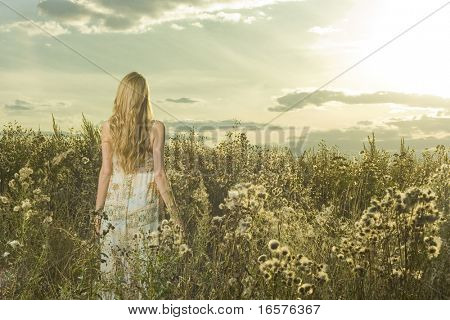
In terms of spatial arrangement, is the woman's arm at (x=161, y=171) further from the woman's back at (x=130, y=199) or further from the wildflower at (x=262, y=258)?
the wildflower at (x=262, y=258)

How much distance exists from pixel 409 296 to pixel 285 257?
1152 millimetres

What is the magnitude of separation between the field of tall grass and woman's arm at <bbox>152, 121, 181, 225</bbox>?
276mm

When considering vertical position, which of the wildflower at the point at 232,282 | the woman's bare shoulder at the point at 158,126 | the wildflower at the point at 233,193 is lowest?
the wildflower at the point at 232,282

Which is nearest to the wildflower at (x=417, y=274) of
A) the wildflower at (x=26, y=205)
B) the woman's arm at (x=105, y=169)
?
the woman's arm at (x=105, y=169)

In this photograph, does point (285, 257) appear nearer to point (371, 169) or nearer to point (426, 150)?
point (371, 169)

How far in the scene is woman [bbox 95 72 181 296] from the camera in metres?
4.80

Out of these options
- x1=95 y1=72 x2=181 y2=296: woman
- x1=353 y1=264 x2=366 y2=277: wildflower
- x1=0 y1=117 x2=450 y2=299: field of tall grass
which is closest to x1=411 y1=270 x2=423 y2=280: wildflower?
x1=0 y1=117 x2=450 y2=299: field of tall grass

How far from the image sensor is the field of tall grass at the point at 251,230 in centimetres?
379

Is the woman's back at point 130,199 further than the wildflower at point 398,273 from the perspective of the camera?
Yes

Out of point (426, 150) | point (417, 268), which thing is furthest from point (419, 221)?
point (426, 150)

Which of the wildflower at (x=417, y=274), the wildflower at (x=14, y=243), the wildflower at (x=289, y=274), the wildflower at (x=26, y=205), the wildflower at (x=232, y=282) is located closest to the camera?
the wildflower at (x=289, y=274)

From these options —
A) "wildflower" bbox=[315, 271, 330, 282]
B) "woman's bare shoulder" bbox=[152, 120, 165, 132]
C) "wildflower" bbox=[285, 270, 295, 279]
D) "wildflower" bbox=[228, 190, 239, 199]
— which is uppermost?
"woman's bare shoulder" bbox=[152, 120, 165, 132]

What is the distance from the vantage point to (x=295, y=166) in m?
6.43

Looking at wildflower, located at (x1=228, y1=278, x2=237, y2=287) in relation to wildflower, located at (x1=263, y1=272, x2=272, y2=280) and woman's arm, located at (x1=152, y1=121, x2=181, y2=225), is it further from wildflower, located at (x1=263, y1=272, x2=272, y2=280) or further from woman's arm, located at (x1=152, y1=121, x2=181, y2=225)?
woman's arm, located at (x1=152, y1=121, x2=181, y2=225)
